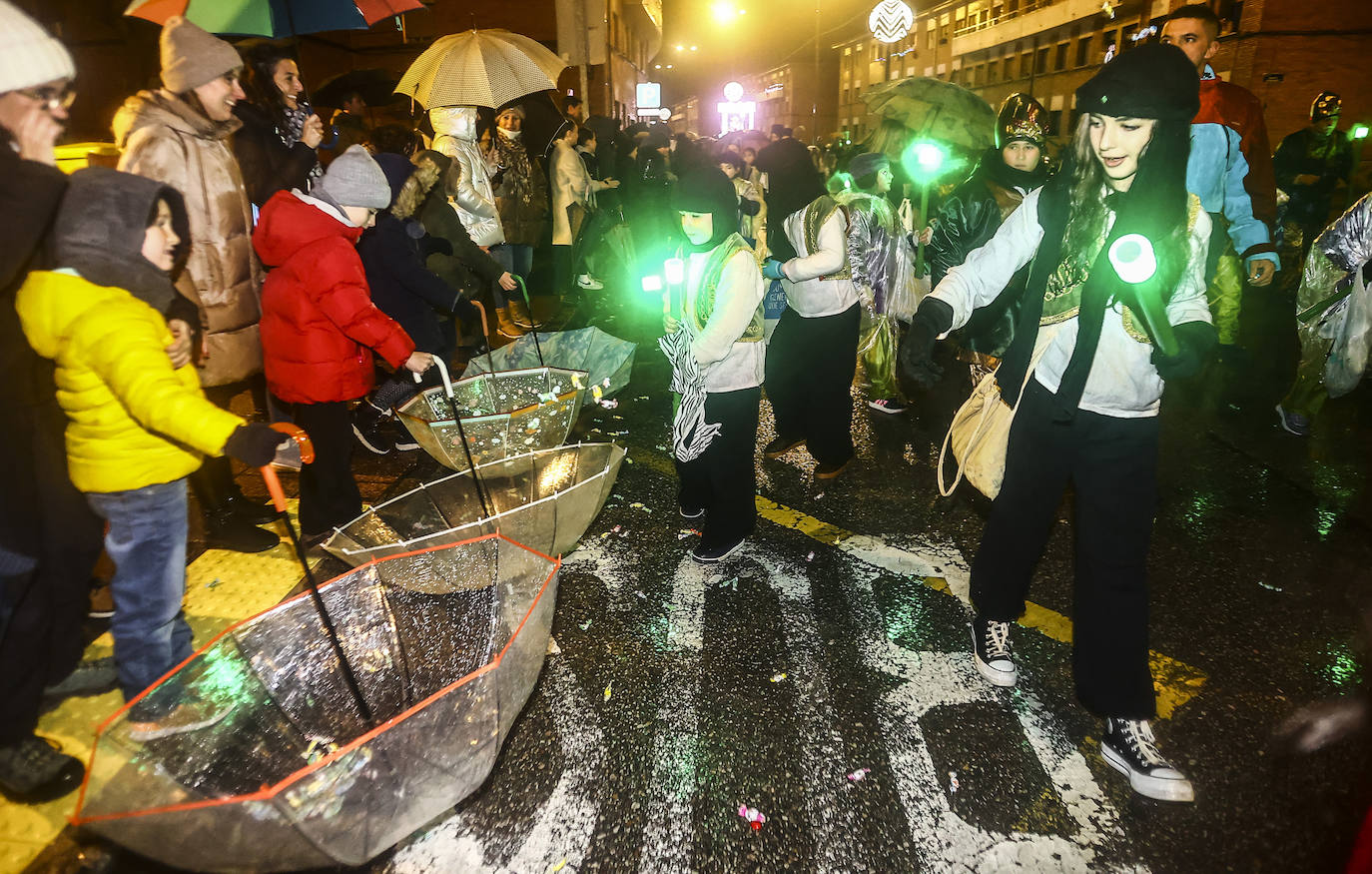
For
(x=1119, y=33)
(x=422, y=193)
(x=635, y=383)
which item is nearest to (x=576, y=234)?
(x=635, y=383)

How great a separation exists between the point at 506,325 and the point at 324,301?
5252 mm

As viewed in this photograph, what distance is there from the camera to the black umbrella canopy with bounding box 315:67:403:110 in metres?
6.40

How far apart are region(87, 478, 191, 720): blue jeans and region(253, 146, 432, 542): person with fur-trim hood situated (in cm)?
81

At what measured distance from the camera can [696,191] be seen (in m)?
3.40

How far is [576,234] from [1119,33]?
4024 centimetres

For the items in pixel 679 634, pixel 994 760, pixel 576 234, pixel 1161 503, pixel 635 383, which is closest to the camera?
pixel 994 760

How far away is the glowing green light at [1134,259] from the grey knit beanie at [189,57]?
3820 millimetres

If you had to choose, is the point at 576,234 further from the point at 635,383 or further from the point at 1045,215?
the point at 1045,215

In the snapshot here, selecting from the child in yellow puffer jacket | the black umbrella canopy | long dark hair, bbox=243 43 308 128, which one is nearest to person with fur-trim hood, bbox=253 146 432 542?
the child in yellow puffer jacket

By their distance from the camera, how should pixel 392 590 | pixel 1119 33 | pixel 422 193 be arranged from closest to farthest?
pixel 392 590 < pixel 422 193 < pixel 1119 33

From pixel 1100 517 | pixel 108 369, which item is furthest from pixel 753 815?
pixel 108 369

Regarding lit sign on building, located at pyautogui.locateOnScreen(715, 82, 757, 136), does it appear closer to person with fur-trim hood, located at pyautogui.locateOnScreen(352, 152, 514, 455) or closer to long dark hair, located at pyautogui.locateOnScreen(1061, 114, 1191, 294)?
person with fur-trim hood, located at pyautogui.locateOnScreen(352, 152, 514, 455)

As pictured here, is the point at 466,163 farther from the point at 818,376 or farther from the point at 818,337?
the point at 818,376

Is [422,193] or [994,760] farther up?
[422,193]
